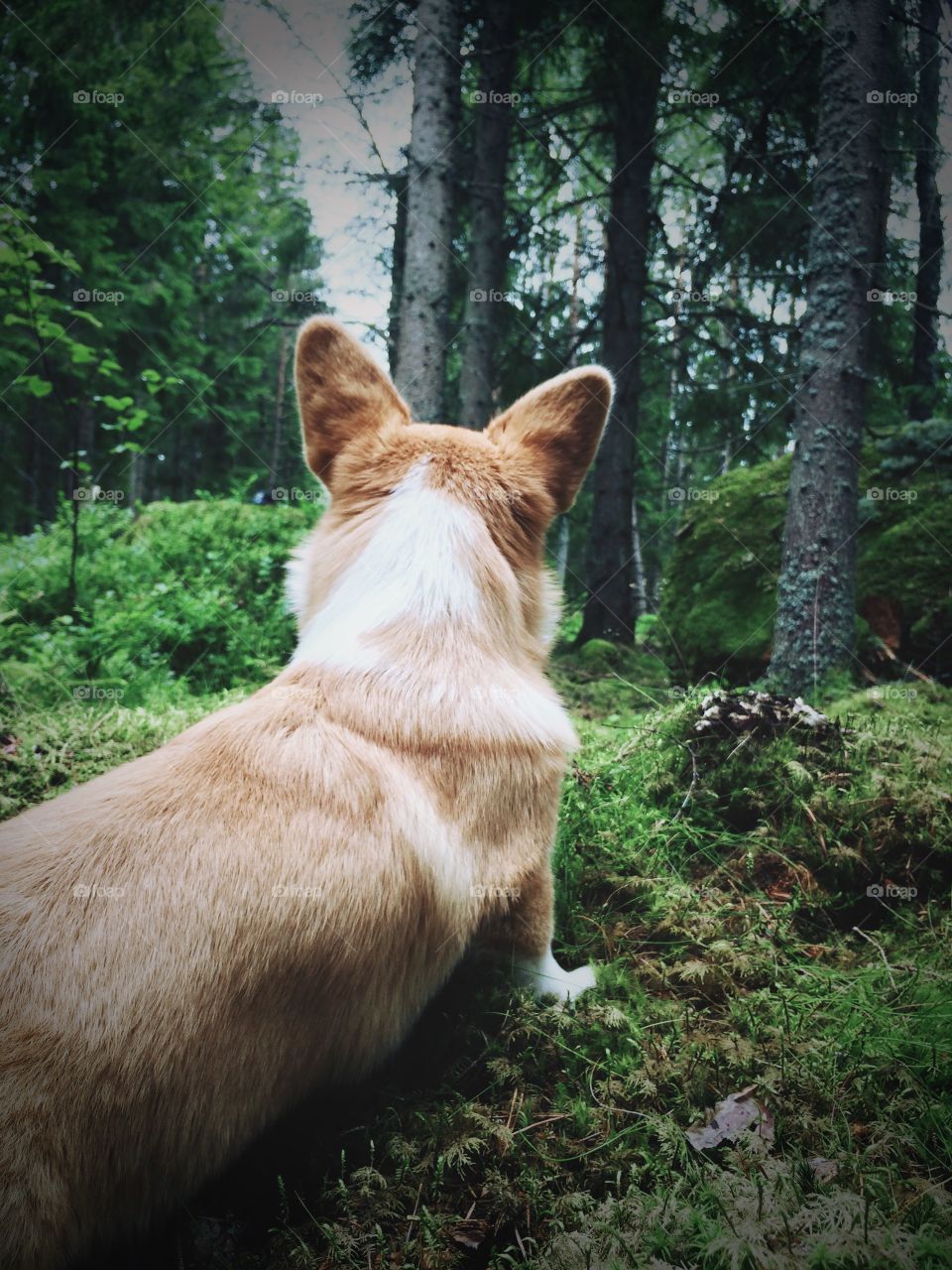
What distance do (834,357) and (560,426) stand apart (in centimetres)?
256

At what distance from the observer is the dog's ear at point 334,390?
232cm

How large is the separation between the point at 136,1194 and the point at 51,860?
0.66 meters

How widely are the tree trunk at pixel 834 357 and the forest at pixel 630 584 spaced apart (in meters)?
0.02

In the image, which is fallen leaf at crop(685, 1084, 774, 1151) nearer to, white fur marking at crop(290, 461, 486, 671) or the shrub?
white fur marking at crop(290, 461, 486, 671)

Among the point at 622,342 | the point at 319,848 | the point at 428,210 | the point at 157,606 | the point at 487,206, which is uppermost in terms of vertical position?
the point at 487,206

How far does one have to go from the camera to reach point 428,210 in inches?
216

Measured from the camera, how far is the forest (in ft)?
5.46

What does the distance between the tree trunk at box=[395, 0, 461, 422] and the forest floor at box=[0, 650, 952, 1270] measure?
11.7 feet

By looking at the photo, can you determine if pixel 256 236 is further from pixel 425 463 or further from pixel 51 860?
pixel 51 860

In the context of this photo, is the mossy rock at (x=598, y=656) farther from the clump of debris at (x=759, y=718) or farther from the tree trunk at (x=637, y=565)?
the clump of debris at (x=759, y=718)

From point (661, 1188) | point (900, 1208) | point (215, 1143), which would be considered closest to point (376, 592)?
point (215, 1143)

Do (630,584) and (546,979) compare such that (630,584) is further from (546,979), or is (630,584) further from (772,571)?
(546,979)

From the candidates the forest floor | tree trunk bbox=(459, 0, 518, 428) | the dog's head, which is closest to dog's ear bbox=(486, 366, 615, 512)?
the dog's head

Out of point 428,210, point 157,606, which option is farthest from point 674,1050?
point 428,210
